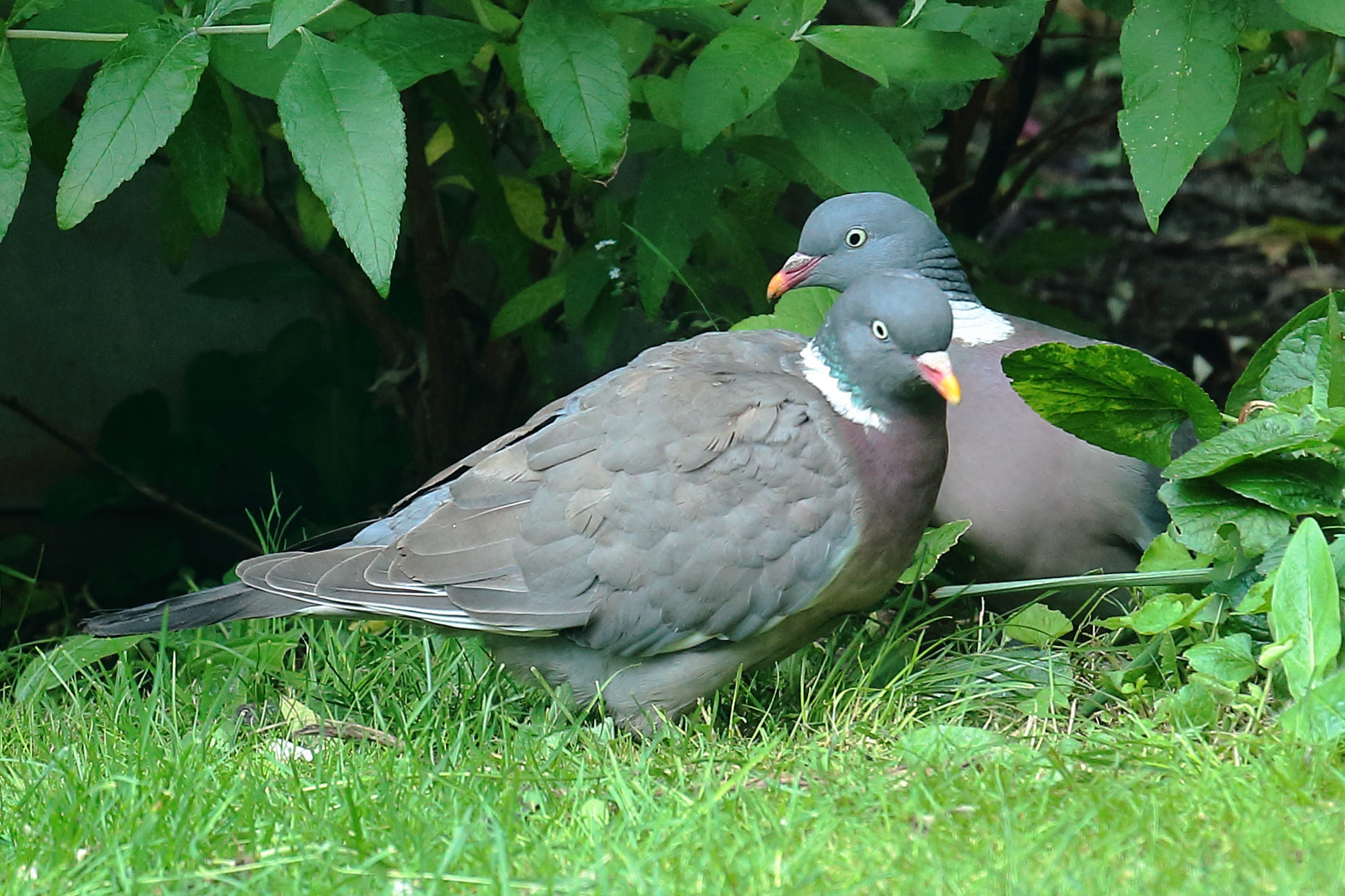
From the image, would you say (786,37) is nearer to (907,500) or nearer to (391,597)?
(907,500)

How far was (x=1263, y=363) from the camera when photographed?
2.75 metres

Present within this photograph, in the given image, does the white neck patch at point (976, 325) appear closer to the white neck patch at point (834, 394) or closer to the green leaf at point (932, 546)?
the green leaf at point (932, 546)

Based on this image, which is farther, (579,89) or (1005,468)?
(1005,468)

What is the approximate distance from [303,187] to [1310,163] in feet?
16.1

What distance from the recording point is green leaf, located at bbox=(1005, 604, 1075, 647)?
284 cm


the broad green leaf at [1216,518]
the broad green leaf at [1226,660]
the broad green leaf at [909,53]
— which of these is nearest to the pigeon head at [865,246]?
the broad green leaf at [909,53]

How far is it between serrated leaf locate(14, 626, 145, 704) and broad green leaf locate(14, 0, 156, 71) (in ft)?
3.93

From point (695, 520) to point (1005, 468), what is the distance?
2.48ft

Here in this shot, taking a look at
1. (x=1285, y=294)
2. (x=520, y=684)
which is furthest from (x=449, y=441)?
(x=1285, y=294)

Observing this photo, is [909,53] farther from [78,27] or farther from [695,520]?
[78,27]

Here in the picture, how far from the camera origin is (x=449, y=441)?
14.4 feet

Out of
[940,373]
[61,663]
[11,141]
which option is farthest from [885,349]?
[61,663]

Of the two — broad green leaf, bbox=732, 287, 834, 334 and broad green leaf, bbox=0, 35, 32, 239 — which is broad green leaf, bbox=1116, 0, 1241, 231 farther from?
broad green leaf, bbox=0, 35, 32, 239

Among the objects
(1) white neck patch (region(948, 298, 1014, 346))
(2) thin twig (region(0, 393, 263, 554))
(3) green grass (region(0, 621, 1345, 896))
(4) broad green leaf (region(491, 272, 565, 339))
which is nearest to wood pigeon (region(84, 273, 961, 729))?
(3) green grass (region(0, 621, 1345, 896))
